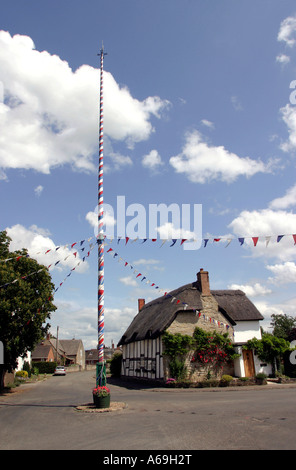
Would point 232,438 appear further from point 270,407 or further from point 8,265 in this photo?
point 8,265

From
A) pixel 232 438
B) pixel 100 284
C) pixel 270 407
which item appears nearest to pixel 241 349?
pixel 270 407

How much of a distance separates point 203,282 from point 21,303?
460 inches

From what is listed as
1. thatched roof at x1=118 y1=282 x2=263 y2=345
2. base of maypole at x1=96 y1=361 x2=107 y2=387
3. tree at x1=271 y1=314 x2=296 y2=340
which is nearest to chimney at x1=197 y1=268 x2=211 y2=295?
thatched roof at x1=118 y1=282 x2=263 y2=345

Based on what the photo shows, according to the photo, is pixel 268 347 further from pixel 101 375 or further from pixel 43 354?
pixel 43 354

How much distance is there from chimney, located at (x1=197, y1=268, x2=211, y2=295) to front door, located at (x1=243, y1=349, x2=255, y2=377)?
15.0 ft

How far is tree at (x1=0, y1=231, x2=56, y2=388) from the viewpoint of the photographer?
56.3 feet

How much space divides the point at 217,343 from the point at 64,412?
12.5 metres

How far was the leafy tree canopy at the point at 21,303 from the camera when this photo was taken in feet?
56.3

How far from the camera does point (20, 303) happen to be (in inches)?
679

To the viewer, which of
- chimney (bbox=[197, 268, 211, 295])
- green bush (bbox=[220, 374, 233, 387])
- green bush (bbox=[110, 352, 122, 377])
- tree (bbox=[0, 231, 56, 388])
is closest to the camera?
tree (bbox=[0, 231, 56, 388])

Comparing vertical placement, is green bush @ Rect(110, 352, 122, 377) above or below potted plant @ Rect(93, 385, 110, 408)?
below

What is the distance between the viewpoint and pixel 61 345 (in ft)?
252

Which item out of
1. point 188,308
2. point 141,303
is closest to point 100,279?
point 188,308

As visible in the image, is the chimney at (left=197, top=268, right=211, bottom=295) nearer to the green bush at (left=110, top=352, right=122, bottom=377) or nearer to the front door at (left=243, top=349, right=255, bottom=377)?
the front door at (left=243, top=349, right=255, bottom=377)
